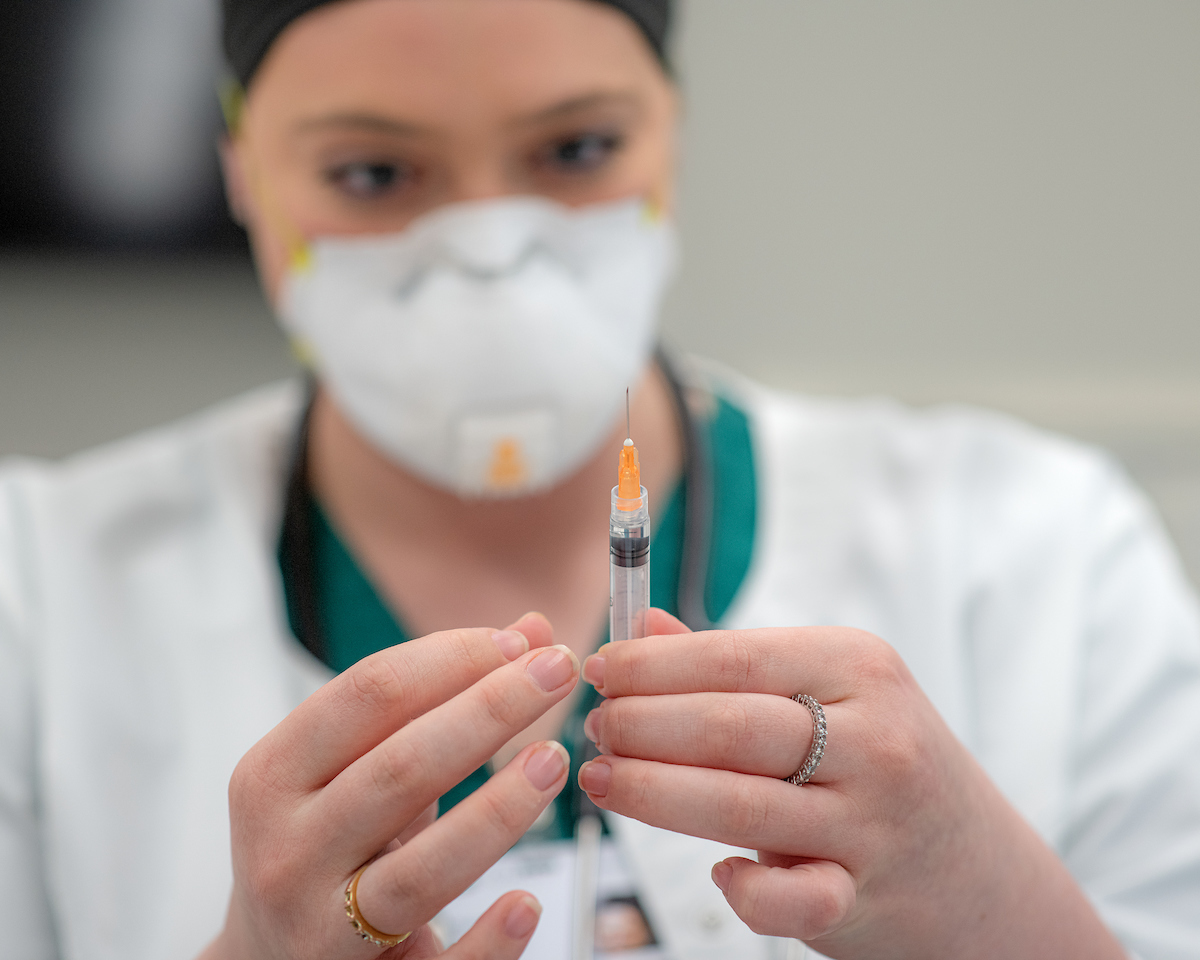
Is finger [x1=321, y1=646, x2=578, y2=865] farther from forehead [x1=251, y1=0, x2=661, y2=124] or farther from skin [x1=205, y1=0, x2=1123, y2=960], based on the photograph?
forehead [x1=251, y1=0, x2=661, y2=124]

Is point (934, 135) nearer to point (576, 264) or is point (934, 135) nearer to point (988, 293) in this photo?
point (988, 293)

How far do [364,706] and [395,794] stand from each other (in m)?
0.04

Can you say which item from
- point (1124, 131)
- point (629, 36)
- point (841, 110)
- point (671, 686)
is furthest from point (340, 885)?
point (1124, 131)

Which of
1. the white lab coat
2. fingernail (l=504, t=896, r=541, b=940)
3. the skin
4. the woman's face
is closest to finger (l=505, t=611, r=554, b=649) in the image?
the skin

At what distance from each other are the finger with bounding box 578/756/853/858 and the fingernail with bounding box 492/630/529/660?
0.07m

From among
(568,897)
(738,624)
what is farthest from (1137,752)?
(568,897)

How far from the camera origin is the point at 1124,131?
1.17 metres

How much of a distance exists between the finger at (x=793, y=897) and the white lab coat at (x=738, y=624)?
21 cm

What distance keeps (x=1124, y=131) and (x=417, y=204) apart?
2.91 feet

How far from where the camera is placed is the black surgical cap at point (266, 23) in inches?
27.7

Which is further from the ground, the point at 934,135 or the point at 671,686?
the point at 934,135

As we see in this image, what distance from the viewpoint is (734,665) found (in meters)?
0.44

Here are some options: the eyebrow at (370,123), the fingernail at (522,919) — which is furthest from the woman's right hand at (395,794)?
the eyebrow at (370,123)

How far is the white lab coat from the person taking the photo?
0.69m
